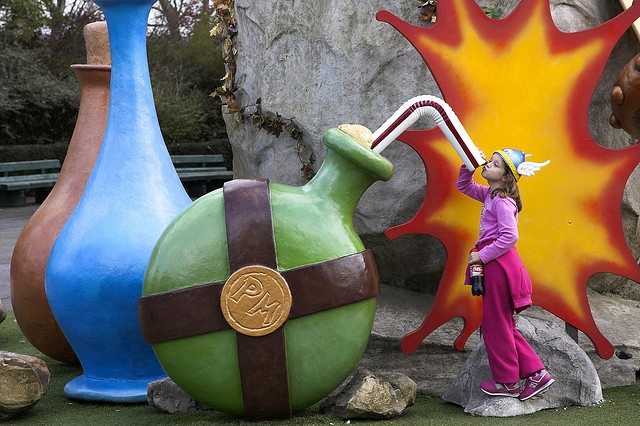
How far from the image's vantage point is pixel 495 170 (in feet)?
11.3

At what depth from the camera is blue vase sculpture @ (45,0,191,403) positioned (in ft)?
12.0

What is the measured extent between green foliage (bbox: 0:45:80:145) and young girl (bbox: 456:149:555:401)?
1241 centimetres

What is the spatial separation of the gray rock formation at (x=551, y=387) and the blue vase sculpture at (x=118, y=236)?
4.40ft

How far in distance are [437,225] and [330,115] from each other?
92 cm

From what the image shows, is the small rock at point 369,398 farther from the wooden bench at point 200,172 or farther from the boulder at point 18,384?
the wooden bench at point 200,172

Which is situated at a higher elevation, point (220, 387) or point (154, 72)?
point (154, 72)

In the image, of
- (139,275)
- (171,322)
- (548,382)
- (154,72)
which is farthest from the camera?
(154,72)

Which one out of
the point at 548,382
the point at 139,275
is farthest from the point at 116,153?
the point at 548,382

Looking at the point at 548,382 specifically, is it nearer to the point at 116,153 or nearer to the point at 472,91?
the point at 472,91

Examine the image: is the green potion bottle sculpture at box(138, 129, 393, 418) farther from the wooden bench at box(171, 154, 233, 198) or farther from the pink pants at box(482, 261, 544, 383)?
the wooden bench at box(171, 154, 233, 198)

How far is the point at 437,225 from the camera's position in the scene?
3777mm

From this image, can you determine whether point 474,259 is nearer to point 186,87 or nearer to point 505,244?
point 505,244

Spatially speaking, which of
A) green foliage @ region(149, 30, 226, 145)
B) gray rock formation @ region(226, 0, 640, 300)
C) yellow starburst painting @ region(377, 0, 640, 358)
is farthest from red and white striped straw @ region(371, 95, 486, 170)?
green foliage @ region(149, 30, 226, 145)

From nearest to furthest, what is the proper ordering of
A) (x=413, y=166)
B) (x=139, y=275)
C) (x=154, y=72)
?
(x=139, y=275), (x=413, y=166), (x=154, y=72)
